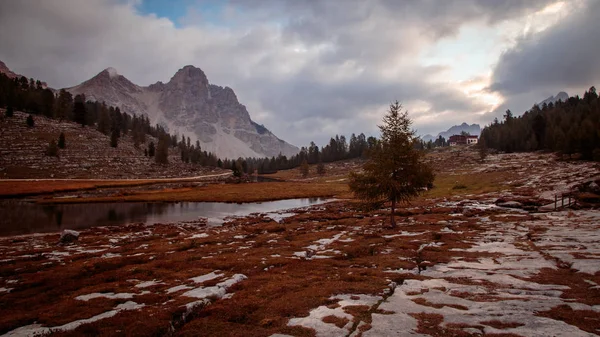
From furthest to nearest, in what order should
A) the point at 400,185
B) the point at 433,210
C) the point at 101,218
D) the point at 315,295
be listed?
the point at 101,218 → the point at 433,210 → the point at 400,185 → the point at 315,295

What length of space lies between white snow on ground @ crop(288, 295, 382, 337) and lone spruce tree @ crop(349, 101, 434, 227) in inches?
895

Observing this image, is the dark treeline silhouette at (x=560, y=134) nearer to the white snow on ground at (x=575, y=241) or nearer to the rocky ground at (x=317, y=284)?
the white snow on ground at (x=575, y=241)

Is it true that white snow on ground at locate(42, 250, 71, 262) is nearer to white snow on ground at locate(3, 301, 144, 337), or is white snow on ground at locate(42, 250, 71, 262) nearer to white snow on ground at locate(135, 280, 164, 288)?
white snow on ground at locate(135, 280, 164, 288)

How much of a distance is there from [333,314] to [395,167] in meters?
26.3

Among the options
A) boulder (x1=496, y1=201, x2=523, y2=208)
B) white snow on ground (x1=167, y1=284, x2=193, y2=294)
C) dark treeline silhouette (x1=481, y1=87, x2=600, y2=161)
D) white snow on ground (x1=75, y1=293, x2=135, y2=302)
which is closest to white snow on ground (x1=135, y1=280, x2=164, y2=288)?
white snow on ground (x1=75, y1=293, x2=135, y2=302)

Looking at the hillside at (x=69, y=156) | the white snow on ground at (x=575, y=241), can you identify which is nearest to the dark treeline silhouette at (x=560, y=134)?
the white snow on ground at (x=575, y=241)

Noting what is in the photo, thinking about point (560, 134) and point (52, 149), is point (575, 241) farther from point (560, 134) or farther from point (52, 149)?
point (52, 149)

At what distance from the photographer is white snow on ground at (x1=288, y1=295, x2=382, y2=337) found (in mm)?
10367

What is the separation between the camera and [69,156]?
135875mm

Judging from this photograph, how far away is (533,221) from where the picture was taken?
1366 inches

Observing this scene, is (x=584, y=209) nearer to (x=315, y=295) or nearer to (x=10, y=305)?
(x=315, y=295)

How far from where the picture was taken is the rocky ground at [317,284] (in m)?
10.9

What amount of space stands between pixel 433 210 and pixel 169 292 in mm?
45010

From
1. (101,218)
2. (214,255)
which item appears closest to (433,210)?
(214,255)
